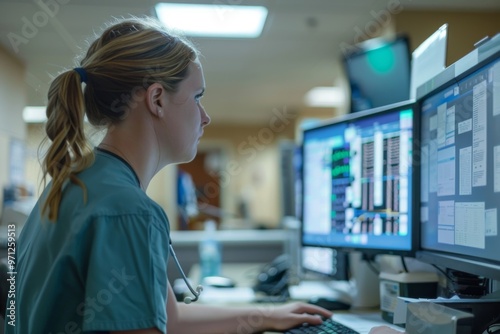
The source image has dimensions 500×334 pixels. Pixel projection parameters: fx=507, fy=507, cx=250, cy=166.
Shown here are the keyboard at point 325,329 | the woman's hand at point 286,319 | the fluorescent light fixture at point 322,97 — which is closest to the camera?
the keyboard at point 325,329

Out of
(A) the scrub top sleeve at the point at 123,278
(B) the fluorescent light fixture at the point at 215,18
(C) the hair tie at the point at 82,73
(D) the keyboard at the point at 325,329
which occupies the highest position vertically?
(B) the fluorescent light fixture at the point at 215,18

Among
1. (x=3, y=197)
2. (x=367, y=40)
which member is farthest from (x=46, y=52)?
(x=367, y=40)

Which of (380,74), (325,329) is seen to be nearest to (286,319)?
(325,329)

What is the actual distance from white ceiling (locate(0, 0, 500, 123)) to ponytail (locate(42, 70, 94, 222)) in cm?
180

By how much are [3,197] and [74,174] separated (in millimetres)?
3802

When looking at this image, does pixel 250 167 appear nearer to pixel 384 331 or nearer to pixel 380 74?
pixel 380 74

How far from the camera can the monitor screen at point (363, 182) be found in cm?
124

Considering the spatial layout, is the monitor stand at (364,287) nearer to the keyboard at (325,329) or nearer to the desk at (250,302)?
the desk at (250,302)

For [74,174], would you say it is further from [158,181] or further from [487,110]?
[158,181]

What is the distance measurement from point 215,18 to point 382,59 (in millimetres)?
2059

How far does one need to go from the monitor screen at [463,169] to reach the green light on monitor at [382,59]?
1.09 metres

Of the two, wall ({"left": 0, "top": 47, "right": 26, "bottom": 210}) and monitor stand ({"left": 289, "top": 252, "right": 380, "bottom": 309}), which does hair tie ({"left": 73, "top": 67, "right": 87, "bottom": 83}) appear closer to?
monitor stand ({"left": 289, "top": 252, "right": 380, "bottom": 309})

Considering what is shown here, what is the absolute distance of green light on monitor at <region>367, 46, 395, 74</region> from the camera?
221cm

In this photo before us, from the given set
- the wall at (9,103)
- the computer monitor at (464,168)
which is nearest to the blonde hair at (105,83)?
the computer monitor at (464,168)
